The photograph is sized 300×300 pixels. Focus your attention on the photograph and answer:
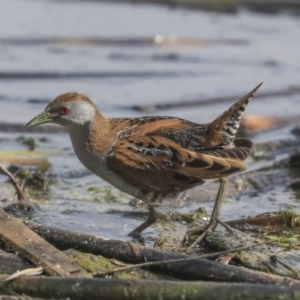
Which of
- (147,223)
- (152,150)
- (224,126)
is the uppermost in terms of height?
(224,126)

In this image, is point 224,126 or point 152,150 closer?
point 152,150

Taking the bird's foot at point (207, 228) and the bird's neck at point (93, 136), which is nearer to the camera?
the bird's foot at point (207, 228)

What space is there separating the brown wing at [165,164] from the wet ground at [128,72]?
556 millimetres

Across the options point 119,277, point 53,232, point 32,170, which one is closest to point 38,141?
point 32,170

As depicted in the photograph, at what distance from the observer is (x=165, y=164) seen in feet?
21.5

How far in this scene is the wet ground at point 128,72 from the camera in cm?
791

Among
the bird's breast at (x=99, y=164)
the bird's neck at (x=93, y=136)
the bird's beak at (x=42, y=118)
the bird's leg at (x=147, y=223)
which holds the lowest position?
the bird's leg at (x=147, y=223)

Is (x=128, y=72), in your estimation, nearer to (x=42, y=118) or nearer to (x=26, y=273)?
(x=42, y=118)

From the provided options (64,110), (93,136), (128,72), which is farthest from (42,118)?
(128,72)

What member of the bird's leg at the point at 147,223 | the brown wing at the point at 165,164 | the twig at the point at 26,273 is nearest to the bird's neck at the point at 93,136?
the brown wing at the point at 165,164

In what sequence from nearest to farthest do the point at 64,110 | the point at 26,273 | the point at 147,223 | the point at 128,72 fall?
the point at 26,273 → the point at 64,110 → the point at 147,223 → the point at 128,72

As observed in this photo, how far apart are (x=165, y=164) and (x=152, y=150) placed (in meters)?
0.14

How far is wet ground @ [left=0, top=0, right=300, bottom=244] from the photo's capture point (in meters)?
7.91

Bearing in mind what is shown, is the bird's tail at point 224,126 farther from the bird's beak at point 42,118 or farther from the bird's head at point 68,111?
the bird's beak at point 42,118
